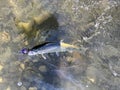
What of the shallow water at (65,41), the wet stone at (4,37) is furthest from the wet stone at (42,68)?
the wet stone at (4,37)

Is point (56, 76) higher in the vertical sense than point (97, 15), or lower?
lower

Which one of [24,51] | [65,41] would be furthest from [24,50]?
[65,41]

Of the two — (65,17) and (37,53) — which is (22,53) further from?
(65,17)

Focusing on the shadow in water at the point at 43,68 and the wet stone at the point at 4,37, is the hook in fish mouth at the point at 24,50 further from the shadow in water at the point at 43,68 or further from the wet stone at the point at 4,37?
the wet stone at the point at 4,37

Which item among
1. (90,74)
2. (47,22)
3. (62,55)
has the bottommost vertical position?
(90,74)

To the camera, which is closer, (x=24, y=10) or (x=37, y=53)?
(x=37, y=53)

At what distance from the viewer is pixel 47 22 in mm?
2938

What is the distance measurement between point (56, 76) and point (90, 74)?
0.32 m

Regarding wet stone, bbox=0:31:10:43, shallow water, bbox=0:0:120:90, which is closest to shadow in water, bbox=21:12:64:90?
shallow water, bbox=0:0:120:90

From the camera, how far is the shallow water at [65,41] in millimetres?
2873

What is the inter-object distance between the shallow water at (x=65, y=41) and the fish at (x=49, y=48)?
0.14ft

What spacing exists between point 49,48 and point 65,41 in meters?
0.21

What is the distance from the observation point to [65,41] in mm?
2877

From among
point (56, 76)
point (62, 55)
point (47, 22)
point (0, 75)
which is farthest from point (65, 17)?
point (0, 75)
